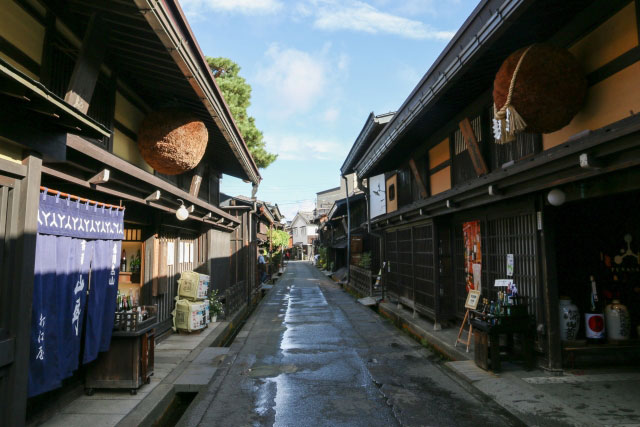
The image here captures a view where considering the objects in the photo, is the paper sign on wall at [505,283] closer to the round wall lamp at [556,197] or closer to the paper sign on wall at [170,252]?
the round wall lamp at [556,197]

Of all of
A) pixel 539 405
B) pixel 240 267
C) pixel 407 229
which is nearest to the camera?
pixel 539 405

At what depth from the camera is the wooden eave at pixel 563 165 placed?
15.1ft

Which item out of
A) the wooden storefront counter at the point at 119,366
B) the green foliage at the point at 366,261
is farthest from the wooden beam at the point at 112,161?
the green foliage at the point at 366,261

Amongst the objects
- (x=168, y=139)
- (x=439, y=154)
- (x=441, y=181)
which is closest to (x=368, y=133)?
(x=439, y=154)

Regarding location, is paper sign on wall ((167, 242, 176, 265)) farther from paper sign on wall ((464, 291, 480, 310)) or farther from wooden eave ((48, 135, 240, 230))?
paper sign on wall ((464, 291, 480, 310))

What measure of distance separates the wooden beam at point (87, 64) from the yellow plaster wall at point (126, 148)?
1.82 metres

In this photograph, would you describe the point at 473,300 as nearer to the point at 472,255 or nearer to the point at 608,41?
the point at 472,255

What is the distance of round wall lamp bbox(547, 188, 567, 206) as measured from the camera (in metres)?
6.46

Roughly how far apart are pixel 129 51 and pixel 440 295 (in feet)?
31.9

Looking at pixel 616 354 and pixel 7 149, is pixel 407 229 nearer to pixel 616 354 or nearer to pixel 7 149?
pixel 616 354

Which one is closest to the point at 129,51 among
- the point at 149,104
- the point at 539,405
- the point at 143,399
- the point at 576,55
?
the point at 149,104

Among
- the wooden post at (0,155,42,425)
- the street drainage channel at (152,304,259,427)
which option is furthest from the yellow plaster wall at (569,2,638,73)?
the street drainage channel at (152,304,259,427)

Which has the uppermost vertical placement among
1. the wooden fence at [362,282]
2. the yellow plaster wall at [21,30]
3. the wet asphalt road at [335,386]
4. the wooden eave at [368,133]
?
the wooden eave at [368,133]

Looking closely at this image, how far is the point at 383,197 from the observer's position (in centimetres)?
2050
